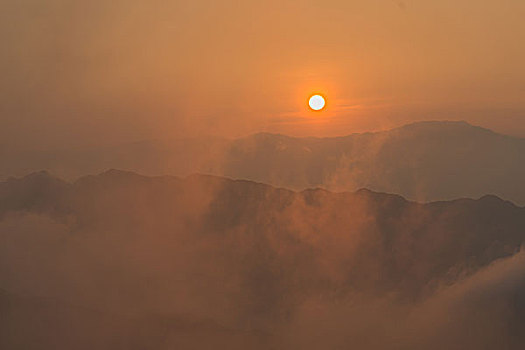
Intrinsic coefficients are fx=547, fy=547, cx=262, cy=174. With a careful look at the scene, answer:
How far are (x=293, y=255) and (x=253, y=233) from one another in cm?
662

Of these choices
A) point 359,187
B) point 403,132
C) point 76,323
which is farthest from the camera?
point 403,132

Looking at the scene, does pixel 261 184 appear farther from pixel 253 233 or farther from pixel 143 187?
pixel 143 187

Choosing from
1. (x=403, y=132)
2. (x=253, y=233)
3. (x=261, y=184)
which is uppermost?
(x=403, y=132)

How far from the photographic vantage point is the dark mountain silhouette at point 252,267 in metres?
24.4

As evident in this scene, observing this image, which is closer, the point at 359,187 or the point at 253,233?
the point at 359,187

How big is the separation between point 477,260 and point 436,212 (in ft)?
19.4

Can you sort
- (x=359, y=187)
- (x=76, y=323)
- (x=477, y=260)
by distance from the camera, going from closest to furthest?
(x=76, y=323), (x=477, y=260), (x=359, y=187)

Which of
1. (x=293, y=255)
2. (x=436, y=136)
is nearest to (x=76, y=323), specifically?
(x=293, y=255)

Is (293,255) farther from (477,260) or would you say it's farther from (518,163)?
(518,163)

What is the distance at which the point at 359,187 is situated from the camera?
3641cm

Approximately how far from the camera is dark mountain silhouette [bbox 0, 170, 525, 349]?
2436 centimetres

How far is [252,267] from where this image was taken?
3428cm

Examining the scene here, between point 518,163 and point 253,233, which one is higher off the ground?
point 518,163

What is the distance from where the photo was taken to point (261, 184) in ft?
129
